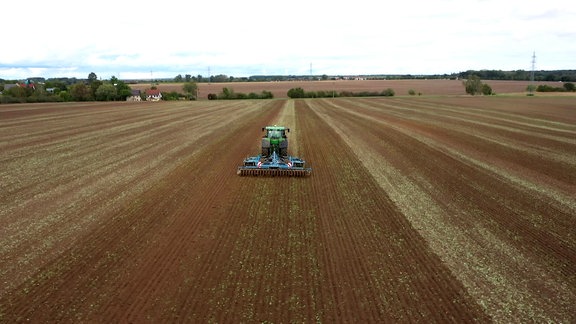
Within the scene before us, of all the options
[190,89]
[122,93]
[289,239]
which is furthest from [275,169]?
[190,89]

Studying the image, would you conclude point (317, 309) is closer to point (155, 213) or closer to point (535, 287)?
point (535, 287)

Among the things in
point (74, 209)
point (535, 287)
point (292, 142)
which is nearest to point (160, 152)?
point (292, 142)

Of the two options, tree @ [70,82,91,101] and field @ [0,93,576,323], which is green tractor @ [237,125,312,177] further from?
tree @ [70,82,91,101]

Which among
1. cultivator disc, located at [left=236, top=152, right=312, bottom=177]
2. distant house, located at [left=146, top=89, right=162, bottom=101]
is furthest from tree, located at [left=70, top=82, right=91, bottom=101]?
cultivator disc, located at [left=236, top=152, right=312, bottom=177]

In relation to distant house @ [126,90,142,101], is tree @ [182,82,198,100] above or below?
above

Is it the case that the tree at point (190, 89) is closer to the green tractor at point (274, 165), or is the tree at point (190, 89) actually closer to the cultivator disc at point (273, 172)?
the green tractor at point (274, 165)

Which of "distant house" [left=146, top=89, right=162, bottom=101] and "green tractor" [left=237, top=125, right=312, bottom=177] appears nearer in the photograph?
"green tractor" [left=237, top=125, right=312, bottom=177]

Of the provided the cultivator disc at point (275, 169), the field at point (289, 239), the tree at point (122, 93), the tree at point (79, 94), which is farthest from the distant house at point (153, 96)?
the cultivator disc at point (275, 169)

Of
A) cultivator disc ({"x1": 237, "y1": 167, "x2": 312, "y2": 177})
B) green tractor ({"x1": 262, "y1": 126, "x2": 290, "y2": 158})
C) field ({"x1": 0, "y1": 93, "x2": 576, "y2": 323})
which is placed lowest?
field ({"x1": 0, "y1": 93, "x2": 576, "y2": 323})

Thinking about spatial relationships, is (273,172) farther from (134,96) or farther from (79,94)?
(134,96)
